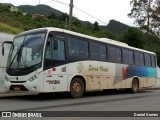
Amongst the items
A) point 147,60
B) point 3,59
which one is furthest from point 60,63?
point 147,60

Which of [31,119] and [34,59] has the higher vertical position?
[34,59]

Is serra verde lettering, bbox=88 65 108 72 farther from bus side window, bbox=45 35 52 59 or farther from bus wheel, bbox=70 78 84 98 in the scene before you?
bus side window, bbox=45 35 52 59

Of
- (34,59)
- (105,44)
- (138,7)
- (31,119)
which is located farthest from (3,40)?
(138,7)

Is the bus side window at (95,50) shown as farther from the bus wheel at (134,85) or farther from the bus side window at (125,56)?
the bus wheel at (134,85)

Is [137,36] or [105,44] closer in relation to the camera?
[105,44]

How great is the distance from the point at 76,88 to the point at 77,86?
0.12 metres

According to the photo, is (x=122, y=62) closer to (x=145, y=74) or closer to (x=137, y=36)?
(x=145, y=74)

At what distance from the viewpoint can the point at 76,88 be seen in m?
17.8

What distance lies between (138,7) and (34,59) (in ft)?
154

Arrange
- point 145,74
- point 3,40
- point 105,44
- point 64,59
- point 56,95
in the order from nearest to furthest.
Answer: point 64,59 → point 3,40 → point 56,95 → point 105,44 → point 145,74

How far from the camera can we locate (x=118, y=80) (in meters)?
22.4

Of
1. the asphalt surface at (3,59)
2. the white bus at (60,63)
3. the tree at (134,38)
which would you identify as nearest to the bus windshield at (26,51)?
the white bus at (60,63)

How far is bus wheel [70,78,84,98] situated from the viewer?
17.6 m

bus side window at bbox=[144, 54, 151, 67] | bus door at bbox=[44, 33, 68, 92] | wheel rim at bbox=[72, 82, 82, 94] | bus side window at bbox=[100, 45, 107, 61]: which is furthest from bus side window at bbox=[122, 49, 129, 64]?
bus door at bbox=[44, 33, 68, 92]
